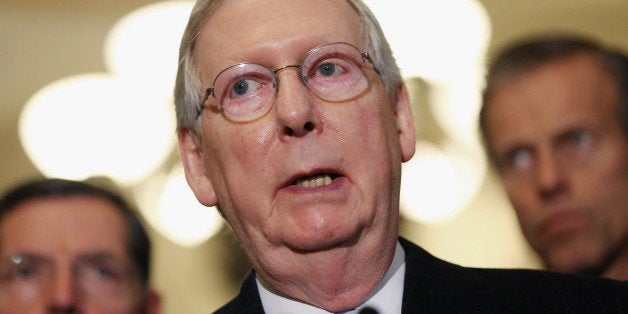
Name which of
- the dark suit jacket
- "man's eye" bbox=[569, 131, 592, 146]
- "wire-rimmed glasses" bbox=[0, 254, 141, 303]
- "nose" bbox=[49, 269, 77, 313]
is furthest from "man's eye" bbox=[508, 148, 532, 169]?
"nose" bbox=[49, 269, 77, 313]

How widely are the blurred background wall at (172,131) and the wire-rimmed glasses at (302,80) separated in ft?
2.70

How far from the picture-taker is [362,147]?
167 centimetres

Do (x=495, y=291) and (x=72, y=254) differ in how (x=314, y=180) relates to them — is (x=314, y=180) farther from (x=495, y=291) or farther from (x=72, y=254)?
(x=72, y=254)

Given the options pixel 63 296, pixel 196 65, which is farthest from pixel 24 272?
pixel 196 65

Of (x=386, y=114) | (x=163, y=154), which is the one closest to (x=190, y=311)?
(x=163, y=154)

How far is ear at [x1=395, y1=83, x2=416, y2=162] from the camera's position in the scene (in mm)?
1819

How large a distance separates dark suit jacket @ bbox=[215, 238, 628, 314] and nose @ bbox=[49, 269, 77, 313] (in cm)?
65

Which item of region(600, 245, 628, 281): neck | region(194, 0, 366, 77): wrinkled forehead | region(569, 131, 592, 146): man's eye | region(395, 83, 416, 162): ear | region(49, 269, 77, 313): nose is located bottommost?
region(600, 245, 628, 281): neck

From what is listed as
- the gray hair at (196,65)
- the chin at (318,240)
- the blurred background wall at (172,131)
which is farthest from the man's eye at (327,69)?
the blurred background wall at (172,131)

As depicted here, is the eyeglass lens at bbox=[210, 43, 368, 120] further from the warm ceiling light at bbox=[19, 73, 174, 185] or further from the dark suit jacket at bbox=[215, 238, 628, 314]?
the warm ceiling light at bbox=[19, 73, 174, 185]

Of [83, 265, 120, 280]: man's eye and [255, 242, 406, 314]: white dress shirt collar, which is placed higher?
[255, 242, 406, 314]: white dress shirt collar

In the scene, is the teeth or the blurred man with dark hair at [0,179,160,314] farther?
the blurred man with dark hair at [0,179,160,314]

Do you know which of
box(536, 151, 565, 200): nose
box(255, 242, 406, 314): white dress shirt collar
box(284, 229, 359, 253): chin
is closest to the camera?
box(284, 229, 359, 253): chin

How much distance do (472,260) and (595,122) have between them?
49cm
